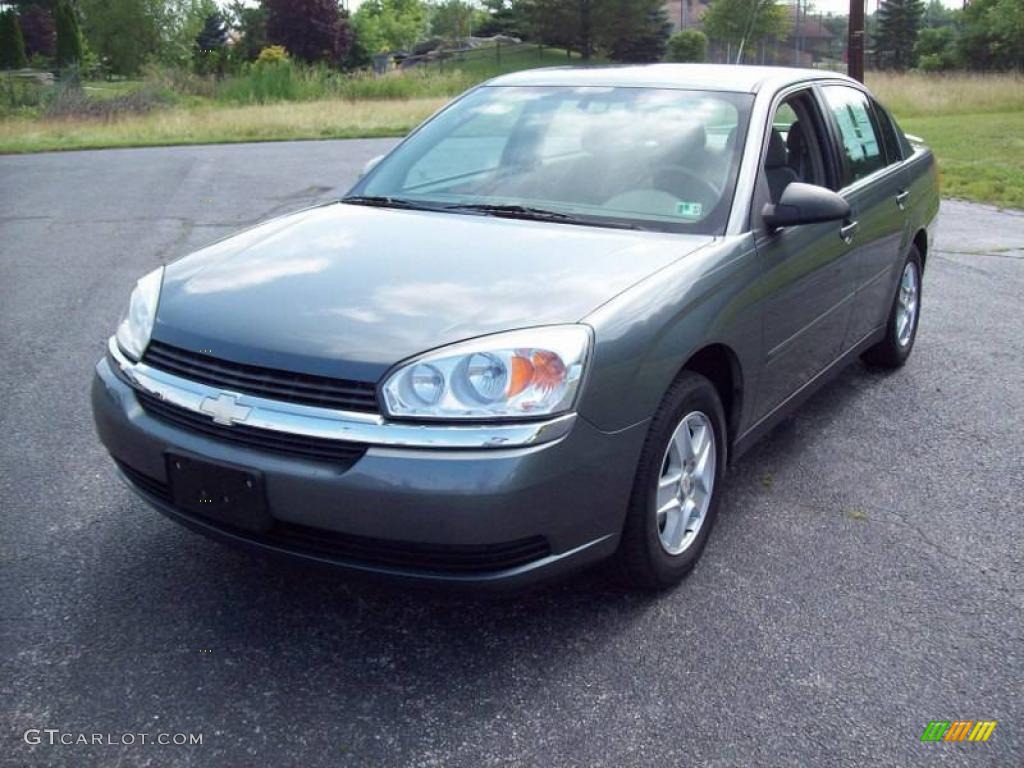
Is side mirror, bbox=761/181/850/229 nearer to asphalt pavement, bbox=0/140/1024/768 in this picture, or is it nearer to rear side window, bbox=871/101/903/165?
asphalt pavement, bbox=0/140/1024/768

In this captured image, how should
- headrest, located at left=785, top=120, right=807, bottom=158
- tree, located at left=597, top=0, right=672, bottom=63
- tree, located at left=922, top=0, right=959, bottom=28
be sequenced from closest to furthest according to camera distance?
headrest, located at left=785, top=120, right=807, bottom=158
tree, located at left=597, top=0, right=672, bottom=63
tree, located at left=922, top=0, right=959, bottom=28

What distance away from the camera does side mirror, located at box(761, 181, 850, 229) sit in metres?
3.41

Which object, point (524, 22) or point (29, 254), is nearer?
point (29, 254)

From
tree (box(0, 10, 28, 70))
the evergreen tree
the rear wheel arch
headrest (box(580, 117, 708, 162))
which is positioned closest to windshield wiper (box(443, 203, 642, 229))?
headrest (box(580, 117, 708, 162))

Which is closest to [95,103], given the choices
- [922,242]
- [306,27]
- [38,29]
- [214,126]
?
[214,126]

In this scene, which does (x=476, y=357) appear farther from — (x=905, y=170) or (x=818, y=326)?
(x=905, y=170)

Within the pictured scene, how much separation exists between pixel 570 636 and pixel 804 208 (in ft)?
5.36

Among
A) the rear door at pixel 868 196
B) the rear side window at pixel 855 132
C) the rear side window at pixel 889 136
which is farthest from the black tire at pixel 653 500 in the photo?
the rear side window at pixel 889 136

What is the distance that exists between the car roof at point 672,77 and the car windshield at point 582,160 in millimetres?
61

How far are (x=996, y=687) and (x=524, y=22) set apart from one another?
2775 inches

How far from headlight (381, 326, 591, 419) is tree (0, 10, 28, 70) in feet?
182

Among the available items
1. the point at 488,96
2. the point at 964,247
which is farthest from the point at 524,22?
the point at 488,96

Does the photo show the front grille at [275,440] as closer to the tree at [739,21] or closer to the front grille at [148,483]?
the front grille at [148,483]

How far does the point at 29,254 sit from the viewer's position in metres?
8.41
